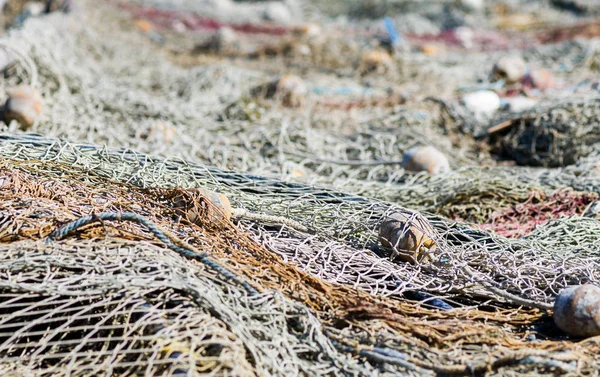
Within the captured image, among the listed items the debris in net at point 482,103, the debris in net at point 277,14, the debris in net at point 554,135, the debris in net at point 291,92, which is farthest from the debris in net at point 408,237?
the debris in net at point 277,14

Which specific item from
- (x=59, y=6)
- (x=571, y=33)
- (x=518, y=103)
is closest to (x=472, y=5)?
(x=571, y=33)

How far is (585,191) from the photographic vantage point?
4.34 metres

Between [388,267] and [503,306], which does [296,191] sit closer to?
[388,267]

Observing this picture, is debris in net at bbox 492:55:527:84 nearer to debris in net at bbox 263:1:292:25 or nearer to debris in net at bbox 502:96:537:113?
debris in net at bbox 502:96:537:113

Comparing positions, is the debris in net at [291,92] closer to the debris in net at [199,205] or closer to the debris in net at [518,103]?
the debris in net at [518,103]

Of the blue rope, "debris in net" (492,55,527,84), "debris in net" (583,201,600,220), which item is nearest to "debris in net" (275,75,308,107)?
"debris in net" (492,55,527,84)

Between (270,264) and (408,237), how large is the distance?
0.64m

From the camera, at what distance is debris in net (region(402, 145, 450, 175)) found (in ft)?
15.5

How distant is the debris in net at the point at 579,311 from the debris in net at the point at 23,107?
3.68 meters

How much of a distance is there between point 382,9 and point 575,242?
31.7ft

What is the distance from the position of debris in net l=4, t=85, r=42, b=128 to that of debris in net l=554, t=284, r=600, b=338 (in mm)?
3683

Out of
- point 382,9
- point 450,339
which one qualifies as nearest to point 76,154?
point 450,339

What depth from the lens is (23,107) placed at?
4992 millimetres

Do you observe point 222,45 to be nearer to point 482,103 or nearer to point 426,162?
point 482,103
